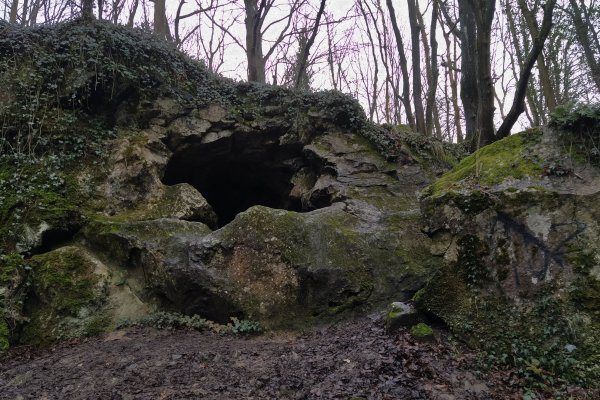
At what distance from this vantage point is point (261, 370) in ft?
14.6

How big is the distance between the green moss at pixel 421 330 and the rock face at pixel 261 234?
139 centimetres

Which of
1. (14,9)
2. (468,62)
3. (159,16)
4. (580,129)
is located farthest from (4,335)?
(14,9)

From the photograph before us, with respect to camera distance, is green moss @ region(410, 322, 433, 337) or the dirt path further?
green moss @ region(410, 322, 433, 337)

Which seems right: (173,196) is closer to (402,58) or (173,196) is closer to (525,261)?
(525,261)

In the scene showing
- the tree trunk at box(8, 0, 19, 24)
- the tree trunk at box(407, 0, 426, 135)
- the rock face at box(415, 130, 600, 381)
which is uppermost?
the tree trunk at box(8, 0, 19, 24)

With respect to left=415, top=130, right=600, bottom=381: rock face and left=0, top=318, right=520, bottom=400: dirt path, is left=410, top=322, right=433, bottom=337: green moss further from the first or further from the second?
left=415, top=130, right=600, bottom=381: rock face

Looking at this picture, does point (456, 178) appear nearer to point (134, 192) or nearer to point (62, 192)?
point (134, 192)

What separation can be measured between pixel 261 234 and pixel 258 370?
91.0 inches

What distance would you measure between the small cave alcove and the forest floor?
4.27 m

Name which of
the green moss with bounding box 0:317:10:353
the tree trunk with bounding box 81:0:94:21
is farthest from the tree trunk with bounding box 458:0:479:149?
the green moss with bounding box 0:317:10:353

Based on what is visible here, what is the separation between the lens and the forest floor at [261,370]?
3.83 meters

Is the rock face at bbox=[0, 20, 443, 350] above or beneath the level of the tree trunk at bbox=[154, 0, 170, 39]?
beneath

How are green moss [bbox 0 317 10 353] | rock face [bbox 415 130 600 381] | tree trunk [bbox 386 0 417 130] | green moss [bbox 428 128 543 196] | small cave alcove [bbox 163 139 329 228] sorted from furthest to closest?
tree trunk [bbox 386 0 417 130] → small cave alcove [bbox 163 139 329 228] → green moss [bbox 0 317 10 353] → green moss [bbox 428 128 543 196] → rock face [bbox 415 130 600 381]

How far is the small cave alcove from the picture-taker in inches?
374
